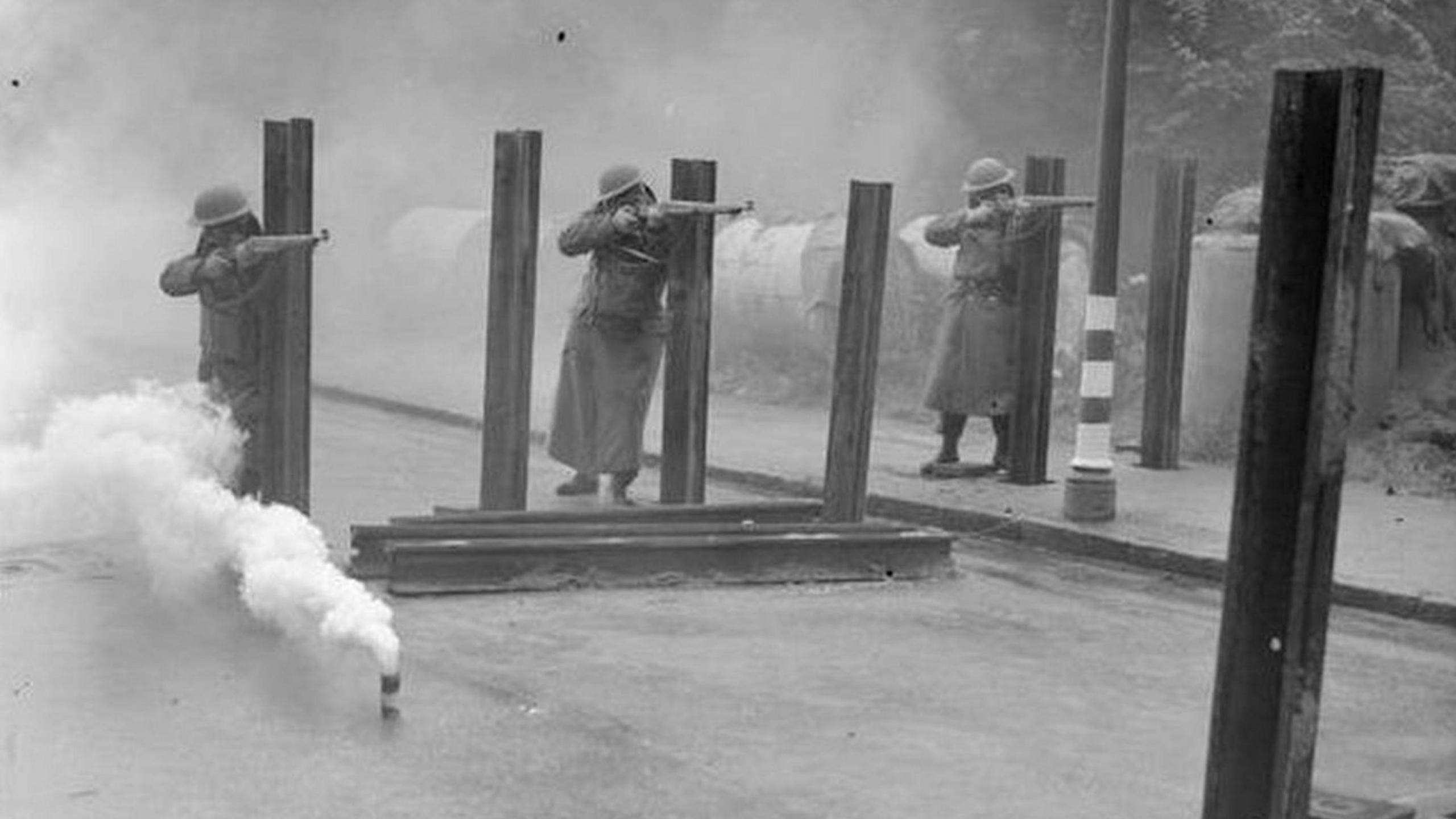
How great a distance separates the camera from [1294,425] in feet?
13.6

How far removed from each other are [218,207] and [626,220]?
1.92 meters

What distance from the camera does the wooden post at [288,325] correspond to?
349 inches

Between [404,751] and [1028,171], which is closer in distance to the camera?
[404,751]

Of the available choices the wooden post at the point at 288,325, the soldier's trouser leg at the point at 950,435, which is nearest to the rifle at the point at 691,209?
the wooden post at the point at 288,325

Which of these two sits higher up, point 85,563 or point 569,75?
point 569,75

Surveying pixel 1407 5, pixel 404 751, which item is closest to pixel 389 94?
pixel 1407 5

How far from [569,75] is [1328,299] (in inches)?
747

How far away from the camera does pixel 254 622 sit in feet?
24.2

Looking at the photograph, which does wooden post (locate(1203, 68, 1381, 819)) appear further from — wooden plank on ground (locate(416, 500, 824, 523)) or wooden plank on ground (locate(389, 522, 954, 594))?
wooden plank on ground (locate(416, 500, 824, 523))

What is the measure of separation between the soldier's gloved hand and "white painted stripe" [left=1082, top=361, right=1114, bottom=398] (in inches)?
89.8

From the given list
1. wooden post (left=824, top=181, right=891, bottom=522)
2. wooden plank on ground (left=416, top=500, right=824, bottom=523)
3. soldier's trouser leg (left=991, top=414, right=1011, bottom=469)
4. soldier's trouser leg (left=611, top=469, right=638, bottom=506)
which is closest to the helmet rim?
wooden post (left=824, top=181, right=891, bottom=522)

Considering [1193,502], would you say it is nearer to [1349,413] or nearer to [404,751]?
[404,751]

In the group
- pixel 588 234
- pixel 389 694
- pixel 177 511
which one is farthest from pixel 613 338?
pixel 389 694

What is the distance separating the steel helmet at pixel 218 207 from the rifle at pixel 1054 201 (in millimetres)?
4014
